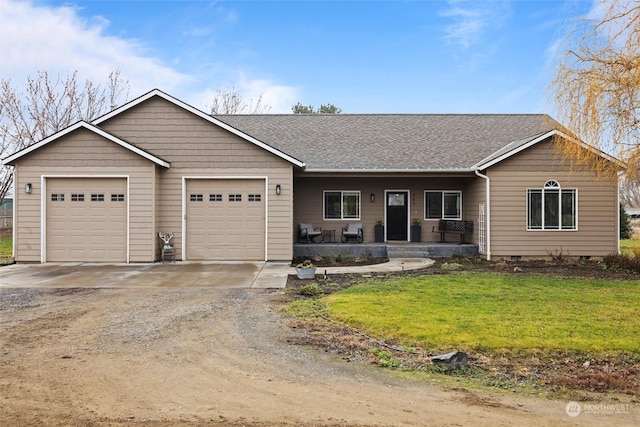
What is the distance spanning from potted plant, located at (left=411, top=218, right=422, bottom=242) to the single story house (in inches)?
69.6

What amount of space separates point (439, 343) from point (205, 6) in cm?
1384

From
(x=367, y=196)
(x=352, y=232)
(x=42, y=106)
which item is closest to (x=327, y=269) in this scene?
(x=352, y=232)

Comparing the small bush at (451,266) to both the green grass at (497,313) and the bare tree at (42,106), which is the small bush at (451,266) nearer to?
the green grass at (497,313)

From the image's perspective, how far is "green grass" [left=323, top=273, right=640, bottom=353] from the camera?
550 cm

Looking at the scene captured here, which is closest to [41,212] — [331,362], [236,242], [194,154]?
[194,154]

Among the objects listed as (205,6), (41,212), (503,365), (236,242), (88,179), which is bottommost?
(503,365)

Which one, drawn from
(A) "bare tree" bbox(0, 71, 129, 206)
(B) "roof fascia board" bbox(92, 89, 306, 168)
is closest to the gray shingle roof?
(B) "roof fascia board" bbox(92, 89, 306, 168)

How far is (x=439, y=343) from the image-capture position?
546 centimetres

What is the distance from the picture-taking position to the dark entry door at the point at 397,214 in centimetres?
1672

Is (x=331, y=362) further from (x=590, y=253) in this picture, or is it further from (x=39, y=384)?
(x=590, y=253)

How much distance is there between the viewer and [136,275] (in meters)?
11.0

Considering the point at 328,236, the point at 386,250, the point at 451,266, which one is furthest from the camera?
the point at 328,236

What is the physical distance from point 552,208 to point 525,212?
0.84 m

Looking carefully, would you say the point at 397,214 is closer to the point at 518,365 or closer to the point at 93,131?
the point at 93,131
